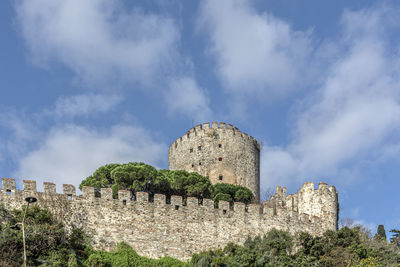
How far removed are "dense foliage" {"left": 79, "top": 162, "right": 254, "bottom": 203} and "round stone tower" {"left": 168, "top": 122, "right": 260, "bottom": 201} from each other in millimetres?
3475

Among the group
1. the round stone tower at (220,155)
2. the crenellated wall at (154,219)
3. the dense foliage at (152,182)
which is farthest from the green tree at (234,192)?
the crenellated wall at (154,219)

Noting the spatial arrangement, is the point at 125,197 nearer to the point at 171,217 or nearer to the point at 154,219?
the point at 154,219

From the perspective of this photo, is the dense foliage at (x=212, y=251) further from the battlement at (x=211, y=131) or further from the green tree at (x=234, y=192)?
the battlement at (x=211, y=131)

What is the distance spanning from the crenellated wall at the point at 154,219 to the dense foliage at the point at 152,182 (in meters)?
3.51

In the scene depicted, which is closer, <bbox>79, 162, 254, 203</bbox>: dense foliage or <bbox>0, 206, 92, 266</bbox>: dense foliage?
<bbox>0, 206, 92, 266</bbox>: dense foliage

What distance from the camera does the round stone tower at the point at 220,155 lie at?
44.7 meters

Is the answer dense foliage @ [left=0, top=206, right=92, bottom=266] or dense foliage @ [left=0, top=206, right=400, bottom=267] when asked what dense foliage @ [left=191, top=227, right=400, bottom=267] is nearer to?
dense foliage @ [left=0, top=206, right=400, bottom=267]

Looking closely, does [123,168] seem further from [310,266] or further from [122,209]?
[310,266]

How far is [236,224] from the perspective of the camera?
32875mm

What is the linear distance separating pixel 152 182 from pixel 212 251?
731 centimetres

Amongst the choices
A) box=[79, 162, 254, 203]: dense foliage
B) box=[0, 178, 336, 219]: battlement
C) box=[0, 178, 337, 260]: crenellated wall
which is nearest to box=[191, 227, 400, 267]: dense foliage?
box=[0, 178, 337, 260]: crenellated wall

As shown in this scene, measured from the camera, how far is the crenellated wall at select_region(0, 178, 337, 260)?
2928cm

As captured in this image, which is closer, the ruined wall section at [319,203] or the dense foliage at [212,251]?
the dense foliage at [212,251]

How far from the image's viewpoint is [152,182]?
121ft
